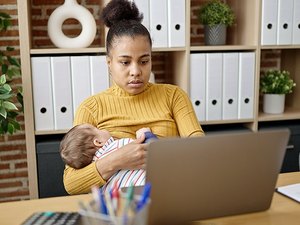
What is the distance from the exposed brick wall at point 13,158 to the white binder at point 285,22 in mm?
1707

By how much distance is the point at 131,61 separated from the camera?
154 centimetres

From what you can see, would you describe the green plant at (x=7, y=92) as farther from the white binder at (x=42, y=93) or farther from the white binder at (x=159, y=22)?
the white binder at (x=159, y=22)

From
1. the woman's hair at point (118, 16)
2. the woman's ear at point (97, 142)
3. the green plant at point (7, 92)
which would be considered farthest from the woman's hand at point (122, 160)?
the green plant at point (7, 92)

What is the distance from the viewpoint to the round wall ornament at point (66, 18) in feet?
7.45

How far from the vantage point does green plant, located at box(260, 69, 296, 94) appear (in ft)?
8.82

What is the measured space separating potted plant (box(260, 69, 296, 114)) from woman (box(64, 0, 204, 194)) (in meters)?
1.21

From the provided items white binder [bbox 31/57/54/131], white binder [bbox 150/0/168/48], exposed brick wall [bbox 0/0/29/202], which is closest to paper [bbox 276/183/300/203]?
white binder [bbox 150/0/168/48]

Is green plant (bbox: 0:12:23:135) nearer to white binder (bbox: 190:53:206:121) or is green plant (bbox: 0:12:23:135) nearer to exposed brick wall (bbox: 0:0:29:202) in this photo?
exposed brick wall (bbox: 0:0:29:202)

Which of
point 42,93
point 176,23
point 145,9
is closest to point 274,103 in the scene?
point 176,23

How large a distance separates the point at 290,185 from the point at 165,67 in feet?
5.55

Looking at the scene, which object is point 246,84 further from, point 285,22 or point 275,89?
point 285,22

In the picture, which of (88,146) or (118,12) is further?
(118,12)

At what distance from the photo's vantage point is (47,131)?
2285mm

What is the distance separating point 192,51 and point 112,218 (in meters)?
1.91
